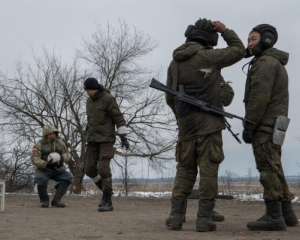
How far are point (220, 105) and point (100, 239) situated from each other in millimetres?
1916

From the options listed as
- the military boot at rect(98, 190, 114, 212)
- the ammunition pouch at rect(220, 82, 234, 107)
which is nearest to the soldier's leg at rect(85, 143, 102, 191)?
the military boot at rect(98, 190, 114, 212)

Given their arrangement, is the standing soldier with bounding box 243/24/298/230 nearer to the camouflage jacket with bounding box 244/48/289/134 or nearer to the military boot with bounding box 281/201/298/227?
the camouflage jacket with bounding box 244/48/289/134

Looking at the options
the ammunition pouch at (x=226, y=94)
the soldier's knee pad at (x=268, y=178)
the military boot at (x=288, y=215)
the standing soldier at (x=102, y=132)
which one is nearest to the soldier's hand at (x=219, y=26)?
the ammunition pouch at (x=226, y=94)

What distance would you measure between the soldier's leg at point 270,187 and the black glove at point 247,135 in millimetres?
87

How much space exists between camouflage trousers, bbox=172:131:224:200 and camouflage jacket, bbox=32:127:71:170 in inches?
205

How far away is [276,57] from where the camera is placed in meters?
6.97

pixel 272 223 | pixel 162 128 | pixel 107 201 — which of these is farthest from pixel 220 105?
pixel 162 128

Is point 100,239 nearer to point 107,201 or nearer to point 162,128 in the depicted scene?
point 107,201

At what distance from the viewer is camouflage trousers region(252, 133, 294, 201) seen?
675 cm

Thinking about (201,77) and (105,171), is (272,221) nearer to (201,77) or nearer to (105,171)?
(201,77)

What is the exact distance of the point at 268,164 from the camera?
678 centimetres

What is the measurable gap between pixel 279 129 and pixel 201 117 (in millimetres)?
776

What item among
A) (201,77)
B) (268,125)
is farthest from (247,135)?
(201,77)

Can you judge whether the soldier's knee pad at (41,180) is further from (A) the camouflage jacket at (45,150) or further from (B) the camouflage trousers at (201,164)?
(B) the camouflage trousers at (201,164)
